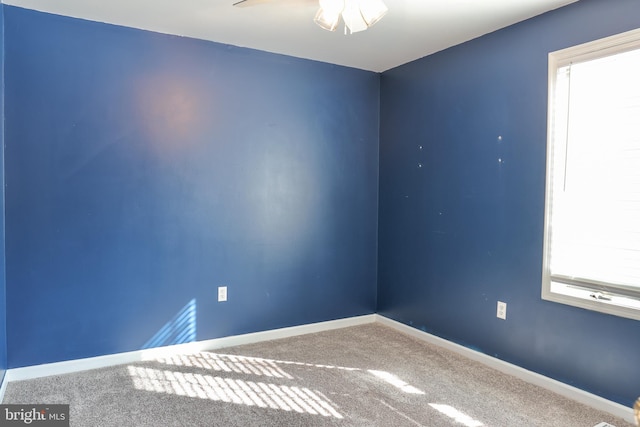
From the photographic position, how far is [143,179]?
2928 millimetres

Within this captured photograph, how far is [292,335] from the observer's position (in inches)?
139

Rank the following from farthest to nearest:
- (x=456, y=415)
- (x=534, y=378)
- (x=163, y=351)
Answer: (x=163, y=351)
(x=534, y=378)
(x=456, y=415)

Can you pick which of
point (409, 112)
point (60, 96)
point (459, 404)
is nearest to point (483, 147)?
point (409, 112)

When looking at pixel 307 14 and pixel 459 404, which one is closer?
pixel 459 404

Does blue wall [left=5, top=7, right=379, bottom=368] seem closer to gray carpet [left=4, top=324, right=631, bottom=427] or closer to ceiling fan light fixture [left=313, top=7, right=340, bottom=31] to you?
gray carpet [left=4, top=324, right=631, bottom=427]

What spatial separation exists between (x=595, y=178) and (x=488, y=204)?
0.67 m

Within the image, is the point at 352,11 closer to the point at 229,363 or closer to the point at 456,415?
the point at 456,415

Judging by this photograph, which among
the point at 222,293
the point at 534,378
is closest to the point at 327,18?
the point at 222,293

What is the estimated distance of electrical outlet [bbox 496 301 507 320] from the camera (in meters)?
2.84

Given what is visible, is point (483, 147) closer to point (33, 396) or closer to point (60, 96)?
point (60, 96)

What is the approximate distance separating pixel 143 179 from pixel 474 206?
2.28 meters

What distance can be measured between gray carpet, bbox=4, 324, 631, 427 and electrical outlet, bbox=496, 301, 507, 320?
37cm

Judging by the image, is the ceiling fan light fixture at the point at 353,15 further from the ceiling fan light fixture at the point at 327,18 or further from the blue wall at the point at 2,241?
the blue wall at the point at 2,241

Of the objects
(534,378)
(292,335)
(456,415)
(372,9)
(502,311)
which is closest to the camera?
(372,9)
